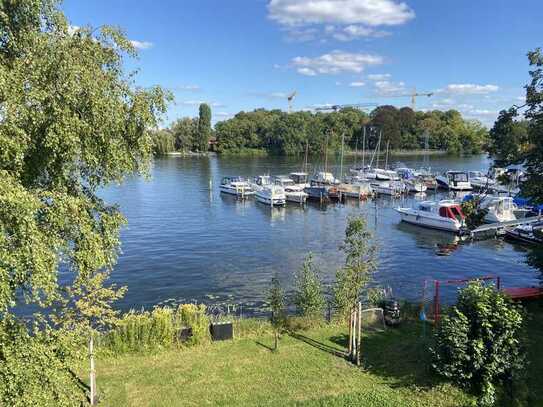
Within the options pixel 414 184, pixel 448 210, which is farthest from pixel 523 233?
pixel 414 184

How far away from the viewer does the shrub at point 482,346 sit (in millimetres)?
12453

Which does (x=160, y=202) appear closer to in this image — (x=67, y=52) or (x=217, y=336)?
(x=217, y=336)

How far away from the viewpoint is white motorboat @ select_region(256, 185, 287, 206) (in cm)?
6316

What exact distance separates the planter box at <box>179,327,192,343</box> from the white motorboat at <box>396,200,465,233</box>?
3636cm

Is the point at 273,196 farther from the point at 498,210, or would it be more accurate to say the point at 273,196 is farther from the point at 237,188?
the point at 498,210

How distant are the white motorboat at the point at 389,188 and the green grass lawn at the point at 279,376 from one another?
57.6m

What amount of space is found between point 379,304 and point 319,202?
4751 cm

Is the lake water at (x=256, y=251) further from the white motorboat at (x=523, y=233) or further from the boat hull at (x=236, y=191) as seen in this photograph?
the boat hull at (x=236, y=191)

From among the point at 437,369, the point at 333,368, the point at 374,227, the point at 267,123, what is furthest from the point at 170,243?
the point at 267,123

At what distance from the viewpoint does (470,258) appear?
38.2m

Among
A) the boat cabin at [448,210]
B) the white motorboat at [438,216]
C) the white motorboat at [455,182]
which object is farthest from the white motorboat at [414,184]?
the boat cabin at [448,210]

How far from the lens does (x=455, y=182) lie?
78.1m

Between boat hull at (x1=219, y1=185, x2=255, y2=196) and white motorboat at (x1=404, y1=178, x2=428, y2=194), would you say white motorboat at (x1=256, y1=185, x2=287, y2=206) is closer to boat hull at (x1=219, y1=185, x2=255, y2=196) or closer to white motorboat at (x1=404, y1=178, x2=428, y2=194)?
boat hull at (x1=219, y1=185, x2=255, y2=196)

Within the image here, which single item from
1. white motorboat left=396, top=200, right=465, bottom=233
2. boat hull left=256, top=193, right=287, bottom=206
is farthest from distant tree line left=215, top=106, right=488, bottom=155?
white motorboat left=396, top=200, right=465, bottom=233
